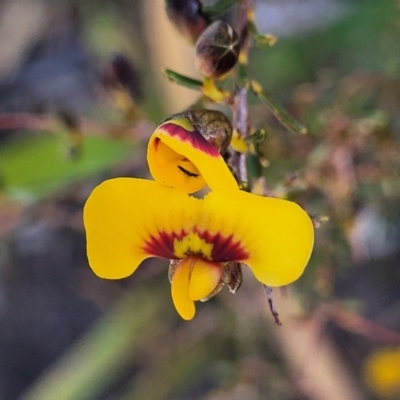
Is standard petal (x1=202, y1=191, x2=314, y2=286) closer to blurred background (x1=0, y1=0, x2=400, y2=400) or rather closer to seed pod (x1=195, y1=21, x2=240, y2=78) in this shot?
seed pod (x1=195, y1=21, x2=240, y2=78)

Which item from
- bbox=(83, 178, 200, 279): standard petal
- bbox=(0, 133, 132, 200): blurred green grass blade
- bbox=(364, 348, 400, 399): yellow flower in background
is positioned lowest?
bbox=(364, 348, 400, 399): yellow flower in background

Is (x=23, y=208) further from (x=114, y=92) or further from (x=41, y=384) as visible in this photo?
(x=41, y=384)

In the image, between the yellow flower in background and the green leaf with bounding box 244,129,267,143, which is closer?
the green leaf with bounding box 244,129,267,143

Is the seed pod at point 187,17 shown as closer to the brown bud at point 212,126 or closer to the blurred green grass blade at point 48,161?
the brown bud at point 212,126

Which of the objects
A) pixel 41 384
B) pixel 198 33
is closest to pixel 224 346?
pixel 41 384

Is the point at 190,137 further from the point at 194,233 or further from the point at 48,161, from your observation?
the point at 48,161

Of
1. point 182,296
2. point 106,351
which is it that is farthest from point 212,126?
point 106,351

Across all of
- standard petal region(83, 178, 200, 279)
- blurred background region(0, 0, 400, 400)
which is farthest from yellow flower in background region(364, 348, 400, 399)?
standard petal region(83, 178, 200, 279)
